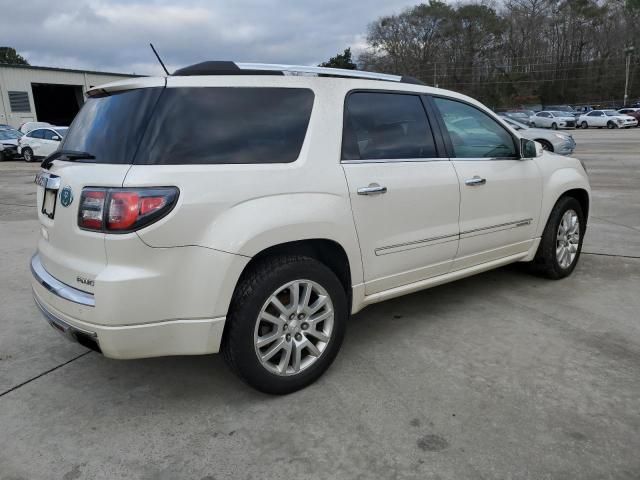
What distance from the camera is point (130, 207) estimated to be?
2.46 m

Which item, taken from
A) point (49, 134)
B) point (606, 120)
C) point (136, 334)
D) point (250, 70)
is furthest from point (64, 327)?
point (606, 120)

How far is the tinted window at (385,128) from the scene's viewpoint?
128 inches

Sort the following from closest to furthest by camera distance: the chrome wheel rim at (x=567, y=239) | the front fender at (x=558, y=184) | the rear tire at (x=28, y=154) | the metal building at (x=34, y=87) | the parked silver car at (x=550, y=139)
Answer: the front fender at (x=558, y=184), the chrome wheel rim at (x=567, y=239), the parked silver car at (x=550, y=139), the rear tire at (x=28, y=154), the metal building at (x=34, y=87)

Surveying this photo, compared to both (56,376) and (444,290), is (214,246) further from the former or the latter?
(444,290)

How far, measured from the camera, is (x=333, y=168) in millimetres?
3062

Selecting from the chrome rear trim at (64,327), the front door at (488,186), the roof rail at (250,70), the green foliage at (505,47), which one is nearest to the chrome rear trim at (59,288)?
the chrome rear trim at (64,327)

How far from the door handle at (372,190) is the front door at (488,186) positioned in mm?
814

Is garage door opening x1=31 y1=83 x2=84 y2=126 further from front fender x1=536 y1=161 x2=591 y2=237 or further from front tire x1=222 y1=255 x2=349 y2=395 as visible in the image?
front tire x1=222 y1=255 x2=349 y2=395

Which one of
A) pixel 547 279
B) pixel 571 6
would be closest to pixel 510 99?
pixel 571 6

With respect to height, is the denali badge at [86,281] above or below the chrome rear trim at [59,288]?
above

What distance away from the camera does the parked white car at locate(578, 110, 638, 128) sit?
1543 inches

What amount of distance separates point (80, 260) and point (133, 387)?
96 centimetres

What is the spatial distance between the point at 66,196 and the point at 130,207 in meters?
0.49

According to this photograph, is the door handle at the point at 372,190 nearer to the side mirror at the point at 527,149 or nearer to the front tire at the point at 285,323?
the front tire at the point at 285,323
